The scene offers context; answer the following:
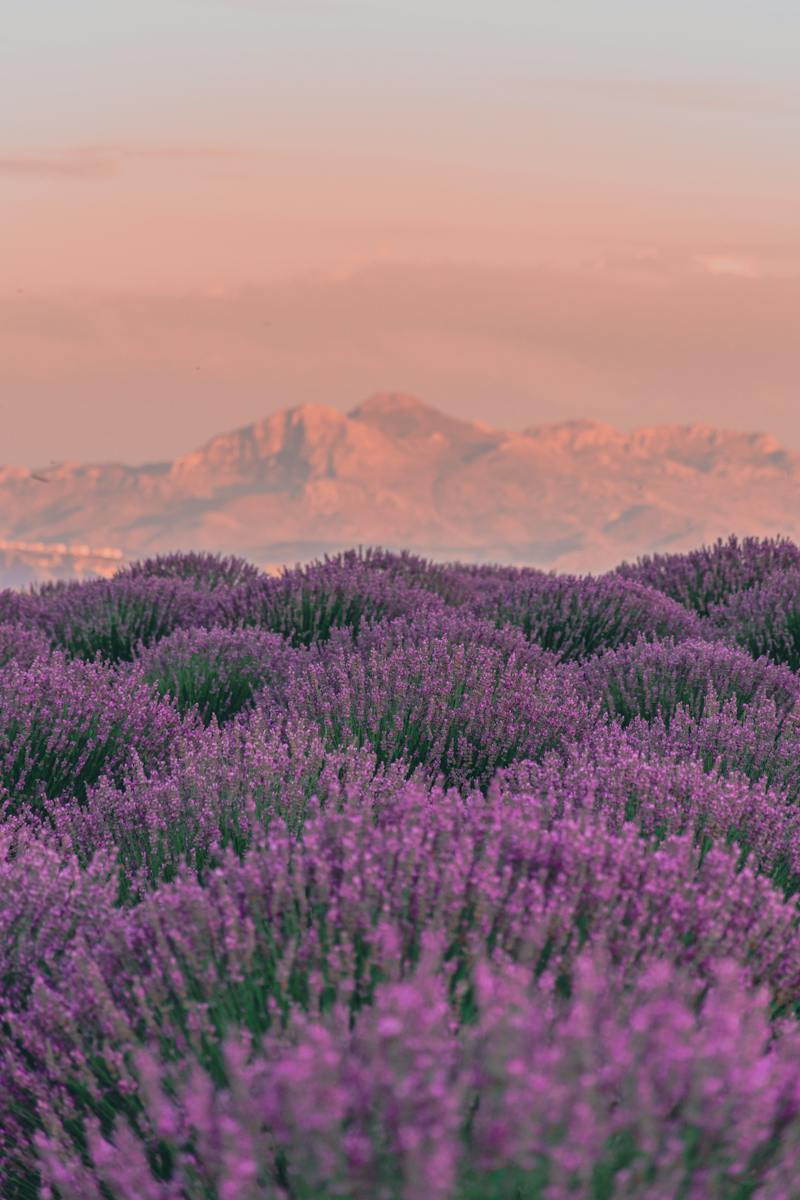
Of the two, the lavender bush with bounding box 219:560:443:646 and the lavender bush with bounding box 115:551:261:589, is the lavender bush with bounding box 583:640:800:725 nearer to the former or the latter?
the lavender bush with bounding box 219:560:443:646

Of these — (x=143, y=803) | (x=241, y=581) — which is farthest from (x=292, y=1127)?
(x=241, y=581)

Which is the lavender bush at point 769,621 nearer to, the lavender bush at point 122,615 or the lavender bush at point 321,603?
the lavender bush at point 321,603

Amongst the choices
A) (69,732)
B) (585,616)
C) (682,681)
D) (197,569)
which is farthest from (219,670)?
(197,569)

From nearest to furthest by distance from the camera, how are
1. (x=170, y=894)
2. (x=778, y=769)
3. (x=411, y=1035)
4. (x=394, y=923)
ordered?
1. (x=411, y=1035)
2. (x=394, y=923)
3. (x=170, y=894)
4. (x=778, y=769)

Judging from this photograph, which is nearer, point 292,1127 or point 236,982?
point 292,1127

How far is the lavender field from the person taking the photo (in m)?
1.65

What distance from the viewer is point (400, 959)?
2.35 meters

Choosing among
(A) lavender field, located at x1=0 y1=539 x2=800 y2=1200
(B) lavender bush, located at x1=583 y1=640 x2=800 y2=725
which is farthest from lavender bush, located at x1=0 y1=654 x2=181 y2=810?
(B) lavender bush, located at x1=583 y1=640 x2=800 y2=725

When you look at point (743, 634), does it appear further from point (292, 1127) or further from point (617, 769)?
point (292, 1127)

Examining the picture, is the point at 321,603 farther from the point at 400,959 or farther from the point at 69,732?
the point at 400,959

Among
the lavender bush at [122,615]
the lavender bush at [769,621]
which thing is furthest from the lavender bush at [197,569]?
the lavender bush at [769,621]

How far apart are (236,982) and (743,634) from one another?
19.0 feet

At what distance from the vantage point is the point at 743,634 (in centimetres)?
763

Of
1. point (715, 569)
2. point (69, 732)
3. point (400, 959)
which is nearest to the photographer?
point (400, 959)
